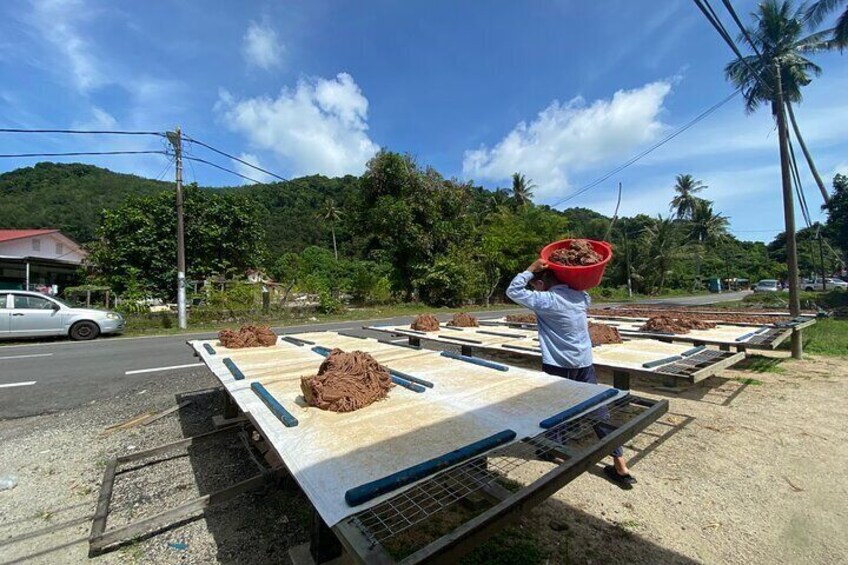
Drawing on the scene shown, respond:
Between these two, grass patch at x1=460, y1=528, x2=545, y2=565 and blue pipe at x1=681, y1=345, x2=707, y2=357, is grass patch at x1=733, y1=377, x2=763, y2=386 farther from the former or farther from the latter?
grass patch at x1=460, y1=528, x2=545, y2=565

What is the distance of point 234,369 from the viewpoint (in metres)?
3.38

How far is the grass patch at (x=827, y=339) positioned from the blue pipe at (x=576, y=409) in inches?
325

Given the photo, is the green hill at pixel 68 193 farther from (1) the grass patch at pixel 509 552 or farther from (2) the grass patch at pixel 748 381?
(1) the grass patch at pixel 509 552

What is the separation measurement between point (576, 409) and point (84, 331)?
13610 millimetres

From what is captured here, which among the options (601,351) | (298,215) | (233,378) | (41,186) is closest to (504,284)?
(601,351)

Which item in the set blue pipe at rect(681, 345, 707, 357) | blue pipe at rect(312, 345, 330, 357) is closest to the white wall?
blue pipe at rect(312, 345, 330, 357)

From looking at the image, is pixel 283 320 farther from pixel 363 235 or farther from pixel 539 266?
pixel 539 266

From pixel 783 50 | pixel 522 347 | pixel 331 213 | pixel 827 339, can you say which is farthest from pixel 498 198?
pixel 522 347

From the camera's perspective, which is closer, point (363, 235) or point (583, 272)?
point (583, 272)

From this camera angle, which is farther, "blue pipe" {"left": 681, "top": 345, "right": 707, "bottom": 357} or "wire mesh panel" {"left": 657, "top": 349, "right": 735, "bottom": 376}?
"blue pipe" {"left": 681, "top": 345, "right": 707, "bottom": 357}

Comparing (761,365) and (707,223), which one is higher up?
(707,223)

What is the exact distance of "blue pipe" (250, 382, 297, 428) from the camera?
2.13 meters

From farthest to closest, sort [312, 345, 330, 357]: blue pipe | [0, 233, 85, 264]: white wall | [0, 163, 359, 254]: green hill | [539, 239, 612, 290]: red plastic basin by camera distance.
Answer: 1. [0, 163, 359, 254]: green hill
2. [0, 233, 85, 264]: white wall
3. [312, 345, 330, 357]: blue pipe
4. [539, 239, 612, 290]: red plastic basin

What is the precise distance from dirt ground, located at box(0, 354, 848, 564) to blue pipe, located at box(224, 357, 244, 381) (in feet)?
2.46
